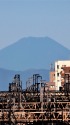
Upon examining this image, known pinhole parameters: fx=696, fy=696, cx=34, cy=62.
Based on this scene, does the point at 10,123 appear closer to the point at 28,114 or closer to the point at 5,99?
the point at 28,114

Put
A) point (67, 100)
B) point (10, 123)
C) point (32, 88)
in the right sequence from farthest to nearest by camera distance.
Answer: point (32, 88) < point (67, 100) < point (10, 123)

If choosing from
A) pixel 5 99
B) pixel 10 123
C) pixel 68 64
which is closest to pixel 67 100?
pixel 5 99

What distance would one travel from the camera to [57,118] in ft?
167

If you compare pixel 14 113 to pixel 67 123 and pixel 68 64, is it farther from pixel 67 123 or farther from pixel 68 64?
pixel 68 64

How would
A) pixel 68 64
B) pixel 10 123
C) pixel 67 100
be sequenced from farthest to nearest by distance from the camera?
pixel 68 64
pixel 67 100
pixel 10 123

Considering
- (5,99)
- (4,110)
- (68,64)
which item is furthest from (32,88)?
(68,64)

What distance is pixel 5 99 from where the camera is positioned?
208ft

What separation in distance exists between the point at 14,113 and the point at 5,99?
497 inches

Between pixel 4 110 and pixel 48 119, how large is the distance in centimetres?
371

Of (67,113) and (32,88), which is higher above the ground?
(32,88)

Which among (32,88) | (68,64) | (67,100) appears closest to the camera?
(67,100)

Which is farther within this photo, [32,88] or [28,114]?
[32,88]

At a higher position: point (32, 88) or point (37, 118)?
point (32, 88)

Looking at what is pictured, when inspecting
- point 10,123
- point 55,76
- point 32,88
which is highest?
point 55,76
